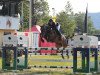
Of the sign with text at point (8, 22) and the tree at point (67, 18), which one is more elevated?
the tree at point (67, 18)

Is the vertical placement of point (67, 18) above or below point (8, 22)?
above

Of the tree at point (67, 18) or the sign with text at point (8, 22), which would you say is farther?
the tree at point (67, 18)

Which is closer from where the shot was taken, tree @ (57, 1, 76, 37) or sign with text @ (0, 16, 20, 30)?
sign with text @ (0, 16, 20, 30)

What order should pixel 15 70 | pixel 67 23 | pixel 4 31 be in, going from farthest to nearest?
1. pixel 67 23
2. pixel 4 31
3. pixel 15 70

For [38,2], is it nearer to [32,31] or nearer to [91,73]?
[32,31]

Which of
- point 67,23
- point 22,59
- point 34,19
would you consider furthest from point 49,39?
point 34,19

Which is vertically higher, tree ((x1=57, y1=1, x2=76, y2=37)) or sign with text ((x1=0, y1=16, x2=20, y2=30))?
tree ((x1=57, y1=1, x2=76, y2=37))

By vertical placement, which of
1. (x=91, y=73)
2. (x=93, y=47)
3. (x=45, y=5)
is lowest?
(x=91, y=73)

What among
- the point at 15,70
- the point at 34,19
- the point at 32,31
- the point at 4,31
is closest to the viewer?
the point at 15,70

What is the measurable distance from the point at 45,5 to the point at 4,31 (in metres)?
40.8

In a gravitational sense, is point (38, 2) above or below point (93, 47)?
above

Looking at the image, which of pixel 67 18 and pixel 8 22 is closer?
pixel 8 22

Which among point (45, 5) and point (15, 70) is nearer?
point (15, 70)

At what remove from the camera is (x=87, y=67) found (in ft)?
55.9
